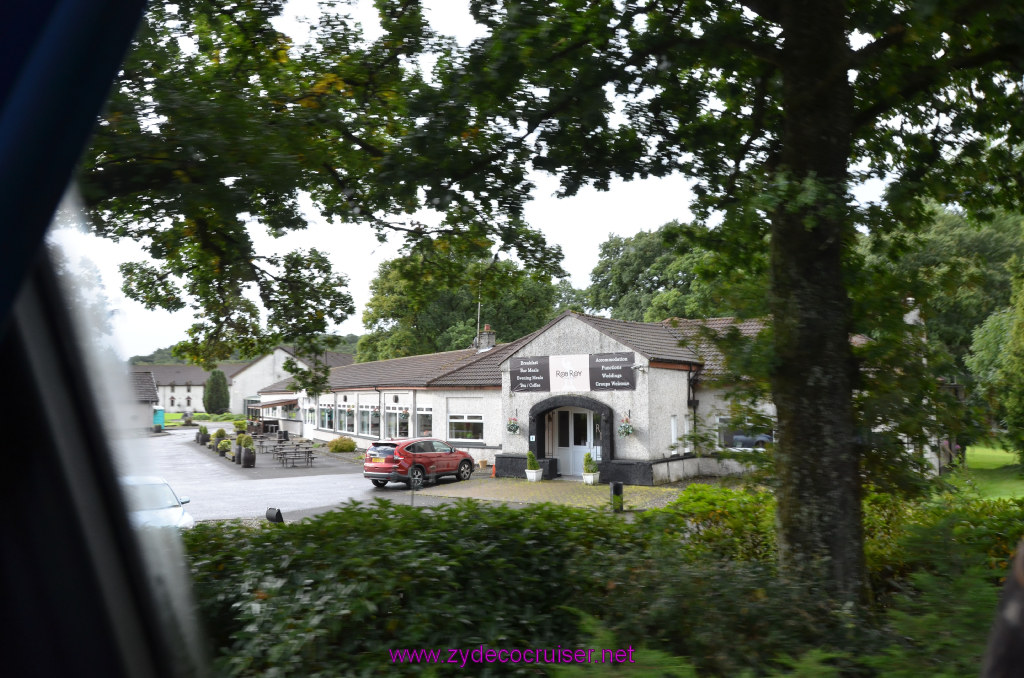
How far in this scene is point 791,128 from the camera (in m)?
6.84

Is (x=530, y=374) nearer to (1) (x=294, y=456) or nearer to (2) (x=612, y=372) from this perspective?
(2) (x=612, y=372)

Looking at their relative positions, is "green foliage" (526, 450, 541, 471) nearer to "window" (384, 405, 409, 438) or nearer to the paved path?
the paved path

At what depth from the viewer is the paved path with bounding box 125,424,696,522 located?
64.2 feet

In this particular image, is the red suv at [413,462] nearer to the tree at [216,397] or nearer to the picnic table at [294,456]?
the picnic table at [294,456]

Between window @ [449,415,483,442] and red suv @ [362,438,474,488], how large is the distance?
12.8 feet

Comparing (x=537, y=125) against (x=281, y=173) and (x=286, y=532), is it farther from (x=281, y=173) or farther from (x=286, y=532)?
(x=286, y=532)

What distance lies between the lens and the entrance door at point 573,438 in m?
27.3

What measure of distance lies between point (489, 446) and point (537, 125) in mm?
24728

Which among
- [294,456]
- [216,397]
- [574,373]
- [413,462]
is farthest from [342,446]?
[216,397]

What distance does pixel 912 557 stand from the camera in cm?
545

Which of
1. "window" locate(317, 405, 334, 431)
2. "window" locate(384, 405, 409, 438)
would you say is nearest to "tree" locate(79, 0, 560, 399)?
"window" locate(384, 405, 409, 438)

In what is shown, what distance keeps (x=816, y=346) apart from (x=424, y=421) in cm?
2981

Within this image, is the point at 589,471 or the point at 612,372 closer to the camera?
the point at 589,471

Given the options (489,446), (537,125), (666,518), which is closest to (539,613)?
(666,518)
